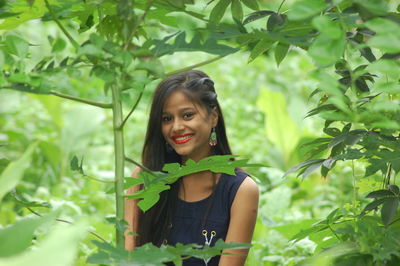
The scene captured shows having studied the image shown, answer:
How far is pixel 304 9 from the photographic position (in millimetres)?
1008

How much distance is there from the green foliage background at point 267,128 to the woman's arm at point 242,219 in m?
0.18

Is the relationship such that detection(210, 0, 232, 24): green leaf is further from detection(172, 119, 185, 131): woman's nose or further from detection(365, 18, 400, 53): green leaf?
detection(172, 119, 185, 131): woman's nose

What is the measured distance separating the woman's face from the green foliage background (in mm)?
176

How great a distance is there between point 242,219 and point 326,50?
3.57ft

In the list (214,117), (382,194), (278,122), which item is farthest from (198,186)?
(278,122)

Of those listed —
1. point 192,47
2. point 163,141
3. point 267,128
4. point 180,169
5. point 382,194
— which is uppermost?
point 192,47

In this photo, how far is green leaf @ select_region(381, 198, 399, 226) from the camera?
1419 mm

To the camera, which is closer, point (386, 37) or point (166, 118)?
point (386, 37)

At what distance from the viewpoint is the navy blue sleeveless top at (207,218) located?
6.84ft

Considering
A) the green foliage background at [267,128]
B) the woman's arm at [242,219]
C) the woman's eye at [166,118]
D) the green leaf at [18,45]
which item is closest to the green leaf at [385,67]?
the green foliage background at [267,128]

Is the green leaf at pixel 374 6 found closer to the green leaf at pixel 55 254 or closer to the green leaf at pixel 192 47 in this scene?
the green leaf at pixel 192 47

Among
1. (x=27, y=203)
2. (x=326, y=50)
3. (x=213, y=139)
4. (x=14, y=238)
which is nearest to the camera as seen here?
(x=14, y=238)

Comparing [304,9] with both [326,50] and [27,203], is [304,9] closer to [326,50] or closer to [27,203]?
[326,50]

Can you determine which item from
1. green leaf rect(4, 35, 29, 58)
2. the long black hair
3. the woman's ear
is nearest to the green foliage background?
green leaf rect(4, 35, 29, 58)
